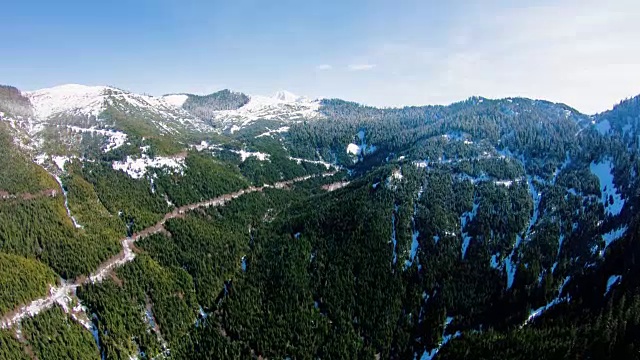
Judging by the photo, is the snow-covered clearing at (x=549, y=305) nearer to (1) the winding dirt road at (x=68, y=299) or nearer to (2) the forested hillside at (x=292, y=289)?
(2) the forested hillside at (x=292, y=289)

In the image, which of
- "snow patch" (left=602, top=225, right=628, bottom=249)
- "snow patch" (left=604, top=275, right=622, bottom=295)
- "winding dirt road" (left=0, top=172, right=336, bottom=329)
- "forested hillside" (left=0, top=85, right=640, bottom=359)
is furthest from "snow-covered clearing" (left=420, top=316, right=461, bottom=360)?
"winding dirt road" (left=0, top=172, right=336, bottom=329)

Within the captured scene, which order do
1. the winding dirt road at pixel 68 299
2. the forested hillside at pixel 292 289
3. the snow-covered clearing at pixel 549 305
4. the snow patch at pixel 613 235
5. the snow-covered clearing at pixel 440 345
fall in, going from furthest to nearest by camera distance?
the snow patch at pixel 613 235 < the snow-covered clearing at pixel 440 345 < the snow-covered clearing at pixel 549 305 < the forested hillside at pixel 292 289 < the winding dirt road at pixel 68 299

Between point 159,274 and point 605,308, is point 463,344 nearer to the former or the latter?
point 605,308

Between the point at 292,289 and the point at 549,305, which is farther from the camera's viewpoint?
the point at 292,289

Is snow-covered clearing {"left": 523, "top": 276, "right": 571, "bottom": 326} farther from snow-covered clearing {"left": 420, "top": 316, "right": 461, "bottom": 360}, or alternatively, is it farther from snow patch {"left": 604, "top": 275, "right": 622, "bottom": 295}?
snow-covered clearing {"left": 420, "top": 316, "right": 461, "bottom": 360}

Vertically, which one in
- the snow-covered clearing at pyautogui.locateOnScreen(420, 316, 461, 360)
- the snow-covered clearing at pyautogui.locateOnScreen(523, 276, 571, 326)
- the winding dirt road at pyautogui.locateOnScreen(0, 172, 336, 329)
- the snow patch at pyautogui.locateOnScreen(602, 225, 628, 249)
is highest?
the snow patch at pyautogui.locateOnScreen(602, 225, 628, 249)

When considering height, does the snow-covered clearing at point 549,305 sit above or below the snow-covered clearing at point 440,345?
above

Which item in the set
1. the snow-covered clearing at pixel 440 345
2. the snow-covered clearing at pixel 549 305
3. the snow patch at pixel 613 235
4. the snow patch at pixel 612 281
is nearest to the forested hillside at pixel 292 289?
the snow-covered clearing at pixel 440 345

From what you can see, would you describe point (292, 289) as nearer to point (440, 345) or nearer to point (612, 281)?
point (440, 345)

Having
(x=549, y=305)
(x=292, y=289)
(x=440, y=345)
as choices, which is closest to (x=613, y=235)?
(x=549, y=305)

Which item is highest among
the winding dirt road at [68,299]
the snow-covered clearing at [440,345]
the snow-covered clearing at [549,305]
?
the winding dirt road at [68,299]

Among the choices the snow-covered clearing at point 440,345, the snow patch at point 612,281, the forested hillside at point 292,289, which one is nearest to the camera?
the forested hillside at point 292,289

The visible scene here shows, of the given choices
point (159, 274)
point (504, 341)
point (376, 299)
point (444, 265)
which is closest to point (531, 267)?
point (444, 265)
